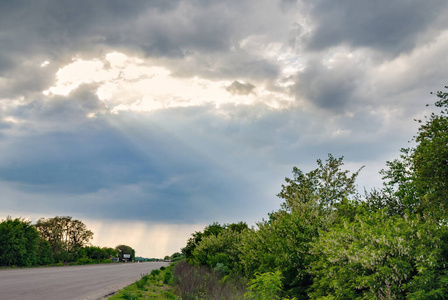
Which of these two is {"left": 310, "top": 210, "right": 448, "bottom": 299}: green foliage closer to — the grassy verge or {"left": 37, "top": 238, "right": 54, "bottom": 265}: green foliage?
the grassy verge

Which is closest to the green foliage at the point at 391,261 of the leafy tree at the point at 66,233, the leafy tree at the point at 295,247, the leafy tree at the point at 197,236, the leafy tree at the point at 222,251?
the leafy tree at the point at 295,247

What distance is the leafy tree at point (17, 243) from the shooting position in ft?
129

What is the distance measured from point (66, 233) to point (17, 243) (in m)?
47.5

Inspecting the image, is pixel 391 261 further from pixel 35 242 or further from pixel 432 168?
pixel 35 242

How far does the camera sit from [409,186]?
2798cm

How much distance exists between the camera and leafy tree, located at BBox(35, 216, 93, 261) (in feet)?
242

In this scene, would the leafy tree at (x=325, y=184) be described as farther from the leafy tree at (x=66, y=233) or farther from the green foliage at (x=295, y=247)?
the leafy tree at (x=66, y=233)

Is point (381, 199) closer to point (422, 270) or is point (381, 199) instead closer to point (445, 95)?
point (445, 95)

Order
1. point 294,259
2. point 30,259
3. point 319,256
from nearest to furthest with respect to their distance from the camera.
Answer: point 319,256, point 294,259, point 30,259

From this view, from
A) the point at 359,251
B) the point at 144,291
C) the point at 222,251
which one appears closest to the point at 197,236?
the point at 222,251

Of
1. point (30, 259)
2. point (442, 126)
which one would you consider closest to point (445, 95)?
point (442, 126)

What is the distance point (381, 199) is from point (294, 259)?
23.0m

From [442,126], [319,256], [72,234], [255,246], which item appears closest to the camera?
[319,256]

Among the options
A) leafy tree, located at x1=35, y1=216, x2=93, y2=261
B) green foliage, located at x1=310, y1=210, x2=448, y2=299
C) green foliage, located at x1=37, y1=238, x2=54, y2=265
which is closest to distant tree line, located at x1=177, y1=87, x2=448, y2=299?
green foliage, located at x1=310, y1=210, x2=448, y2=299
